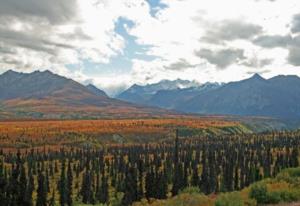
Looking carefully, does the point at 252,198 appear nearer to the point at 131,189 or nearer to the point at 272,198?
the point at 272,198

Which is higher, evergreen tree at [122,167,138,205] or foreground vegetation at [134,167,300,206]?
foreground vegetation at [134,167,300,206]

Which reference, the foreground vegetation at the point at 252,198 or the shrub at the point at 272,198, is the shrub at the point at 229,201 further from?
the shrub at the point at 272,198

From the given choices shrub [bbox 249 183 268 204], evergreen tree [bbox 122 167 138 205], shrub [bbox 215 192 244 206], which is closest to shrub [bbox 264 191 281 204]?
shrub [bbox 249 183 268 204]

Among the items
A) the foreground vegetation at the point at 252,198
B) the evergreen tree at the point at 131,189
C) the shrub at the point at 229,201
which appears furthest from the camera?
the evergreen tree at the point at 131,189

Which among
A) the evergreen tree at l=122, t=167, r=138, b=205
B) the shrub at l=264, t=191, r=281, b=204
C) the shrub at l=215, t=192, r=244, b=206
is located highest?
the shrub at l=215, t=192, r=244, b=206

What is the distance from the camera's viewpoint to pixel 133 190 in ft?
389

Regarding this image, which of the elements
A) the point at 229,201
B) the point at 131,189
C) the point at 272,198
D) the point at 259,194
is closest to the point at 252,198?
the point at 259,194

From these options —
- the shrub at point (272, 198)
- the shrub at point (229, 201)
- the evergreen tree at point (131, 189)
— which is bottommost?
the evergreen tree at point (131, 189)

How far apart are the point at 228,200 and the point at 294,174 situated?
12498mm

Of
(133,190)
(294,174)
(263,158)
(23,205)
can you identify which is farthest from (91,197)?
(294,174)

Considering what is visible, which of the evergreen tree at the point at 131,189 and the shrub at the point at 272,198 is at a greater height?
the shrub at the point at 272,198

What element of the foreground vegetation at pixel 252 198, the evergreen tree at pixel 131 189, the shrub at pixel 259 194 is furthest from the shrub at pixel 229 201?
the evergreen tree at pixel 131 189

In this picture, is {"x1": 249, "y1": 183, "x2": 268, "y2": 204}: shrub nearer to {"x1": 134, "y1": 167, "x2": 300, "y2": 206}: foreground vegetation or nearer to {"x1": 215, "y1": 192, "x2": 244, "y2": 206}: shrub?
{"x1": 134, "y1": 167, "x2": 300, "y2": 206}: foreground vegetation

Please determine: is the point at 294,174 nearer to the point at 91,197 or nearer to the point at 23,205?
the point at 23,205
